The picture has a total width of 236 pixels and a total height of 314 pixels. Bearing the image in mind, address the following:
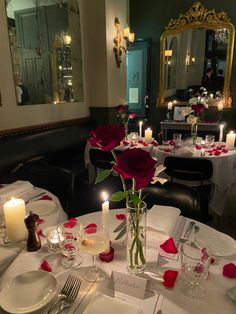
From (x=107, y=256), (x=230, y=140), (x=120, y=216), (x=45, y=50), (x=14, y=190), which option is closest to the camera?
(x=107, y=256)

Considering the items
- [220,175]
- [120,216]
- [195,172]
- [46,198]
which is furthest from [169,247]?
[220,175]

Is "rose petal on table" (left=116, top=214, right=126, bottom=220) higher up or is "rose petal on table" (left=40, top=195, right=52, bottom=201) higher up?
"rose petal on table" (left=40, top=195, right=52, bottom=201)

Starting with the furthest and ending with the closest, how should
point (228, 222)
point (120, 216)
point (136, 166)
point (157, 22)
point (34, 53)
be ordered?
point (157, 22) < point (34, 53) < point (228, 222) < point (120, 216) < point (136, 166)

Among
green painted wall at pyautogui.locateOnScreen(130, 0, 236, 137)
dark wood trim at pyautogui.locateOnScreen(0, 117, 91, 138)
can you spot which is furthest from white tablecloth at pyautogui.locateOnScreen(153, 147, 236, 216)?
green painted wall at pyautogui.locateOnScreen(130, 0, 236, 137)

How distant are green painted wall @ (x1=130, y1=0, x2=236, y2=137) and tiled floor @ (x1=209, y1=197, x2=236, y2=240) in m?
2.38

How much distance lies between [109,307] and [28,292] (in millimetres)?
260

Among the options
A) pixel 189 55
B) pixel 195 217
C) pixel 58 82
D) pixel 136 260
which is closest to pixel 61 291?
pixel 136 260

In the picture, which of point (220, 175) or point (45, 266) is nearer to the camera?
point (45, 266)

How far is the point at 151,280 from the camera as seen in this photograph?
2.75 feet

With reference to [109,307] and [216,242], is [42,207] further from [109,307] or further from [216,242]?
[216,242]

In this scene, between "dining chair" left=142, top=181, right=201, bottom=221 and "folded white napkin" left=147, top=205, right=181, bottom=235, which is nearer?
"folded white napkin" left=147, top=205, right=181, bottom=235

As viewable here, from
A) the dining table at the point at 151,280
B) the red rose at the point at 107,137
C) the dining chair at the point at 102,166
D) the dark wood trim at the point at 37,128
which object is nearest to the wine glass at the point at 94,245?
the dining table at the point at 151,280

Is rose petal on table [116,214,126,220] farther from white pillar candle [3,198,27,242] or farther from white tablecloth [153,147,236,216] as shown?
white tablecloth [153,147,236,216]

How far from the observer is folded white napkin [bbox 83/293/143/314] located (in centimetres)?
70
